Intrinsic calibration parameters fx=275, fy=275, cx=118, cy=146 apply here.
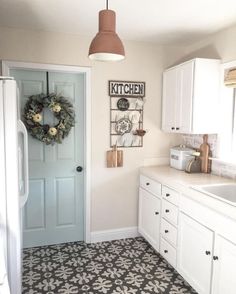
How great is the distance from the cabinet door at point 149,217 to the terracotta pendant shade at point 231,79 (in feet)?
4.43

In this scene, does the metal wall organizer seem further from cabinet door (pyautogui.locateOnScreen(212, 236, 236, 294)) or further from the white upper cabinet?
cabinet door (pyautogui.locateOnScreen(212, 236, 236, 294))

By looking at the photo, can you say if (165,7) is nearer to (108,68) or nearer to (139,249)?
(108,68)

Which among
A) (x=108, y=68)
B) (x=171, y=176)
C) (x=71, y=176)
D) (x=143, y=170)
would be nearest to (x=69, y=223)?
(x=71, y=176)

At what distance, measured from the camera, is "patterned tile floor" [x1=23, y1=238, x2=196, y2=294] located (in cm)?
246

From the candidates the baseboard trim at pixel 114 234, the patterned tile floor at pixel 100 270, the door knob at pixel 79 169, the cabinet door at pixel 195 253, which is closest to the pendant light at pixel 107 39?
the cabinet door at pixel 195 253

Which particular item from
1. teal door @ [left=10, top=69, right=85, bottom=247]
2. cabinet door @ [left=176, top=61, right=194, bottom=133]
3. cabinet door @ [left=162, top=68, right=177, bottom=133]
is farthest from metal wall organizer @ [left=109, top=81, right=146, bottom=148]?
cabinet door @ [left=176, top=61, right=194, bottom=133]

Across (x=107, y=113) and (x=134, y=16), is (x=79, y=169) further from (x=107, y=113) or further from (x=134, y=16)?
(x=134, y=16)

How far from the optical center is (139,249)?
10.5 feet

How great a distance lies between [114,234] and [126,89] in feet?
5.86

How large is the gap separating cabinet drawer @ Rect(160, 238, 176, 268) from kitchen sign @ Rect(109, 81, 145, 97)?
169 centimetres

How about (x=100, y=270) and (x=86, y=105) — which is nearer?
(x=100, y=270)

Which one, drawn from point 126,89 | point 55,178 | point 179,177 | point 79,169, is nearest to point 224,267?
point 179,177

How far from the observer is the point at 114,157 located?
129 inches

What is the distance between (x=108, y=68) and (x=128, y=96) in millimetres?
401
